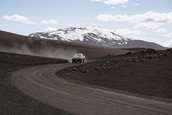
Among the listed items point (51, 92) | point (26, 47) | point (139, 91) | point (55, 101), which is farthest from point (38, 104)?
point (26, 47)

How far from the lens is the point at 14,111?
41.7 ft

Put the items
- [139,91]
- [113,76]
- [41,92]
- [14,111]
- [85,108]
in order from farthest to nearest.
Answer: [113,76], [139,91], [41,92], [85,108], [14,111]

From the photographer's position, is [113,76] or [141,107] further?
[113,76]

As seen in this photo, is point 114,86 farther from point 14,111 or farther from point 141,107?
point 14,111

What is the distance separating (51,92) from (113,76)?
10700mm

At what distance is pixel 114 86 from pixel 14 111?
497 inches

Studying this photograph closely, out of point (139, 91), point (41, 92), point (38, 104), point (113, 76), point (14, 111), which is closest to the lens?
point (14, 111)

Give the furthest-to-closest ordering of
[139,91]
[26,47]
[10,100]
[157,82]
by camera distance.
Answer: [26,47] → [157,82] → [139,91] → [10,100]

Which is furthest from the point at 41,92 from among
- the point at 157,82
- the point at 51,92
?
the point at 157,82

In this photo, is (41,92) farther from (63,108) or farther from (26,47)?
(26,47)

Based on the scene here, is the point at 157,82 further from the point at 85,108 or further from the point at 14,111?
the point at 14,111

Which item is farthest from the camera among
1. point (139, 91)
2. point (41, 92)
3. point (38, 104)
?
point (139, 91)

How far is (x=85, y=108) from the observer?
13.8m

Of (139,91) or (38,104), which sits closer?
(38,104)
